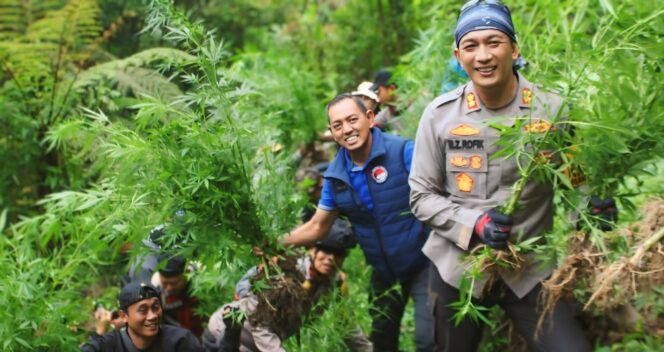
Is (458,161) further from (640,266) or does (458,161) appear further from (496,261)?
(640,266)

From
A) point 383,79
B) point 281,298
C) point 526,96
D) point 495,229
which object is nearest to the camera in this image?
point 495,229

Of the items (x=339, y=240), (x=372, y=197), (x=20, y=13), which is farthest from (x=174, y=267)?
(x=20, y=13)

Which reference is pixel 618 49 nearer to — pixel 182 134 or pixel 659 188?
pixel 659 188

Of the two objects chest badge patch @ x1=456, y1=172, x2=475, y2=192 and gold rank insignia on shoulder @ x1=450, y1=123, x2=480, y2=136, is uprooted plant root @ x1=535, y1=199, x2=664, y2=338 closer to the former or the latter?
chest badge patch @ x1=456, y1=172, x2=475, y2=192

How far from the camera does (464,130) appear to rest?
11.0 ft

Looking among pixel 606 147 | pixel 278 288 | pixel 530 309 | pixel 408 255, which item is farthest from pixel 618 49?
pixel 278 288

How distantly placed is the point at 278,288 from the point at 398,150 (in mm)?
990

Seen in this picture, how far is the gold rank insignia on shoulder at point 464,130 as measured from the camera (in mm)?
3311

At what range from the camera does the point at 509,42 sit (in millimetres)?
3232

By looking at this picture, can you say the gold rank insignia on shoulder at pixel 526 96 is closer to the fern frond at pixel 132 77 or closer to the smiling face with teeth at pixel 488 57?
the smiling face with teeth at pixel 488 57

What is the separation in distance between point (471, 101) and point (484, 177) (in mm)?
351

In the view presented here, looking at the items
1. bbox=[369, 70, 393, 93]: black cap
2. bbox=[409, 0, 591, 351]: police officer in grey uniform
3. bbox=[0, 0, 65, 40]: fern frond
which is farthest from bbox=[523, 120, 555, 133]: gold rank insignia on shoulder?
bbox=[0, 0, 65, 40]: fern frond

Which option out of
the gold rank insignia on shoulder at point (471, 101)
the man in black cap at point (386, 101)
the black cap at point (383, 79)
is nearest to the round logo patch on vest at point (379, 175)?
the gold rank insignia on shoulder at point (471, 101)

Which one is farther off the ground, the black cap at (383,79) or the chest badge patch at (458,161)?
the chest badge patch at (458,161)
